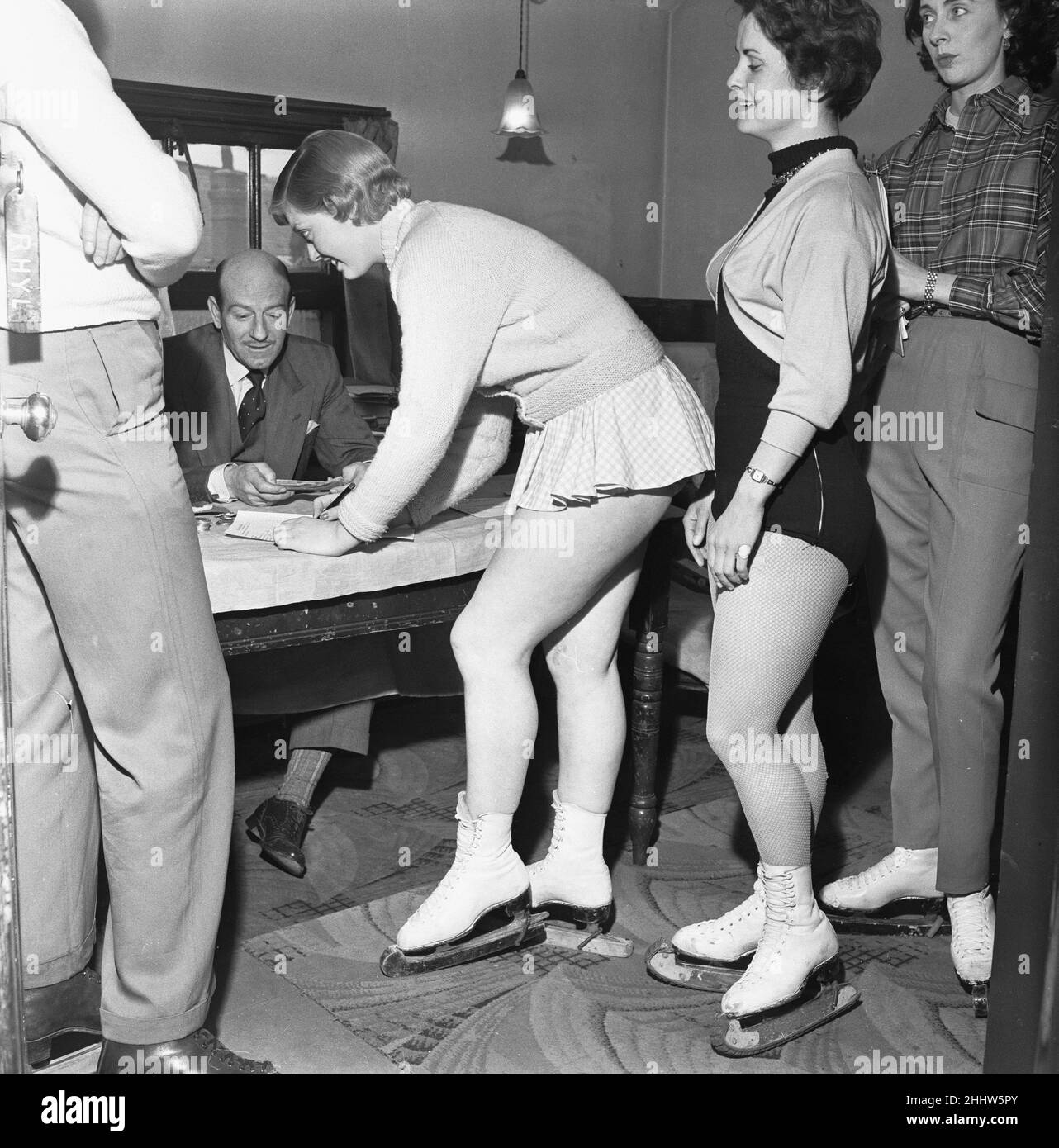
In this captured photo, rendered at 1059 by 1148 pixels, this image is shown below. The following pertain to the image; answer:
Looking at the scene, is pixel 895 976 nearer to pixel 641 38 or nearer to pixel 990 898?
pixel 990 898

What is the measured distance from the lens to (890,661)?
267cm

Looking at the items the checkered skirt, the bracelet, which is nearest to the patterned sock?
the checkered skirt

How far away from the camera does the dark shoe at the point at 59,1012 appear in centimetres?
209

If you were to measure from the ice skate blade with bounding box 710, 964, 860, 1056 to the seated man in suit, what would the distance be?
1.23 meters

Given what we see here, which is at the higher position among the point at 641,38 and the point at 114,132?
the point at 641,38

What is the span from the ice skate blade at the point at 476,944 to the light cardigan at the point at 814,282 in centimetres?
110

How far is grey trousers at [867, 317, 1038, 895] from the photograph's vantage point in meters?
2.39

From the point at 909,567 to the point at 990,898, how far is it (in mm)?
652

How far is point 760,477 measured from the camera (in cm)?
214

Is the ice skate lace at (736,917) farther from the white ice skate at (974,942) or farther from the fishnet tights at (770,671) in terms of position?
the white ice skate at (974,942)

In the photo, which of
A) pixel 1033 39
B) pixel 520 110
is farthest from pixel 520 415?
pixel 520 110

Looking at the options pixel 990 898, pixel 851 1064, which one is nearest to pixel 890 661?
pixel 990 898

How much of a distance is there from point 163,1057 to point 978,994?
4.77 feet

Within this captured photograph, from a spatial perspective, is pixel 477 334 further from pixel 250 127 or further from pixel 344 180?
pixel 250 127
